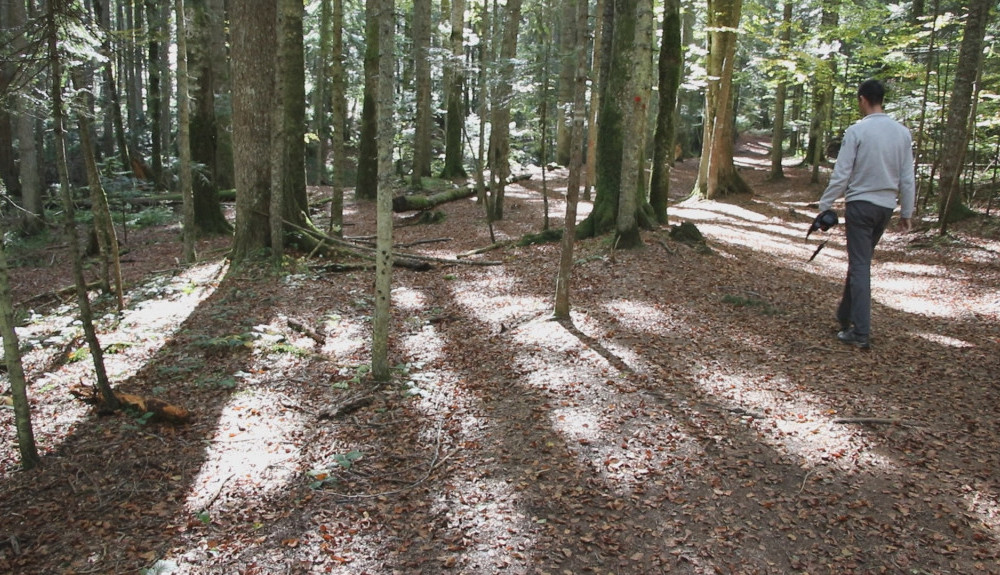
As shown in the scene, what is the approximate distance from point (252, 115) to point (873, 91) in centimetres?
894

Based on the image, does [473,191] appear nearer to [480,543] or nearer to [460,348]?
[460,348]

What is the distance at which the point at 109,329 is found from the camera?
291 inches

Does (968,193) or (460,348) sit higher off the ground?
(968,193)

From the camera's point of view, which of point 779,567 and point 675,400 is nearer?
point 779,567

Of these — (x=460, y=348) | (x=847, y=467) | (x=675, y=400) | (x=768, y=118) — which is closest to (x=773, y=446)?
(x=847, y=467)

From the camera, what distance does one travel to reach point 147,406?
5199 millimetres

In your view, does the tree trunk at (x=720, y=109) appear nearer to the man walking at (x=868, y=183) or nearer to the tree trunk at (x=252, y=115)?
the man walking at (x=868, y=183)

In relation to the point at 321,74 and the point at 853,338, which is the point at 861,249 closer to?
the point at 853,338

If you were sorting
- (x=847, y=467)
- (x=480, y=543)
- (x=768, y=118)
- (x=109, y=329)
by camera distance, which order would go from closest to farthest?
1. (x=480, y=543)
2. (x=847, y=467)
3. (x=109, y=329)
4. (x=768, y=118)

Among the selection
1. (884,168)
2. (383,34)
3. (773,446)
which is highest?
(383,34)

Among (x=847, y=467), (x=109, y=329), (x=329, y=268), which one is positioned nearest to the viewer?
(x=847, y=467)

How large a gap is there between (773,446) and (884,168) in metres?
→ 3.12

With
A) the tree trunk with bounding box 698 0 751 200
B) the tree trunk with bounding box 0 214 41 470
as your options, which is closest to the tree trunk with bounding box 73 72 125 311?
the tree trunk with bounding box 0 214 41 470

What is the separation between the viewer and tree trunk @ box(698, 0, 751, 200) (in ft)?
54.5
